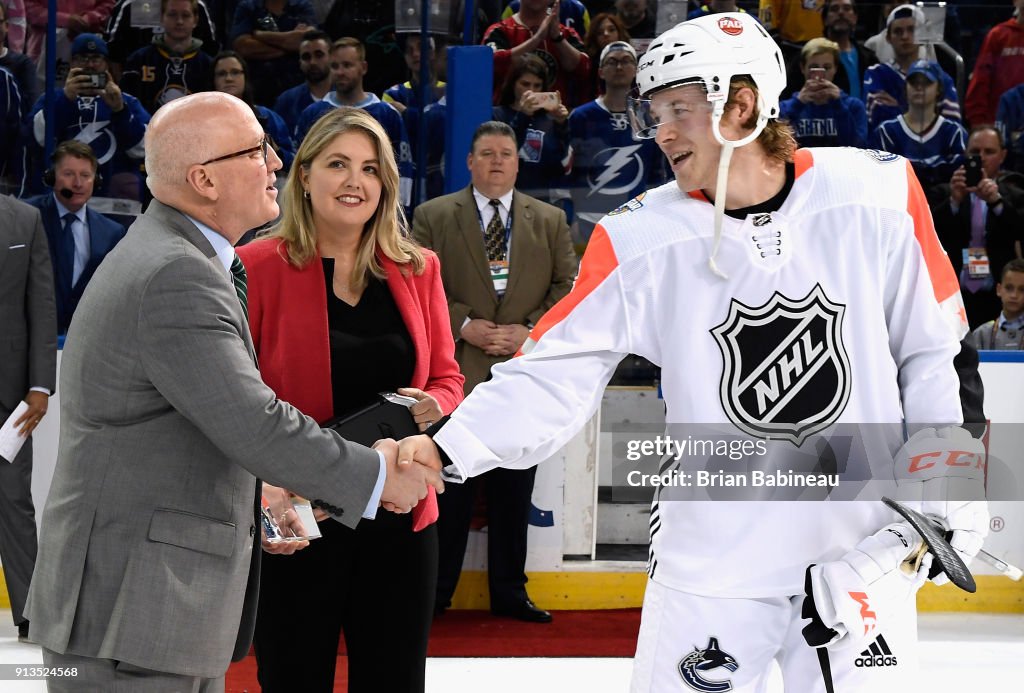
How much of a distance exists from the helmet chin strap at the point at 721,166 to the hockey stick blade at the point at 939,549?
0.50 metres

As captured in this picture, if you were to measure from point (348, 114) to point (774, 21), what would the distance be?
4718mm

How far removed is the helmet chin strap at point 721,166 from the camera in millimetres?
2170

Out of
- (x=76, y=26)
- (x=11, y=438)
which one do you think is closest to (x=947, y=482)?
(x=11, y=438)

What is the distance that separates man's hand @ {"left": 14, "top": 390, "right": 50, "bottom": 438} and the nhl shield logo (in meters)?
3.18

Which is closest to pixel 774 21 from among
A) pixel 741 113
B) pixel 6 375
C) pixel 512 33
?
pixel 512 33

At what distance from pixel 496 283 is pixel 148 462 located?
320cm

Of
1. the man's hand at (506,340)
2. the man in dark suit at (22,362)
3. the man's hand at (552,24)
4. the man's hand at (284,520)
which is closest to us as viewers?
the man's hand at (284,520)

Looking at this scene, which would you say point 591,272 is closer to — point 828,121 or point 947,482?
point 947,482

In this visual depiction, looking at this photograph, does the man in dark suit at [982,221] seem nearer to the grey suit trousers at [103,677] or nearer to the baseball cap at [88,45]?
the baseball cap at [88,45]

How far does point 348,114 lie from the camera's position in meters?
2.94

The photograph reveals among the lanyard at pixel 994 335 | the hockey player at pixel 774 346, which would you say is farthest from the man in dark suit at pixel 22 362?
the lanyard at pixel 994 335

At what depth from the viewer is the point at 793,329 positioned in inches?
84.7

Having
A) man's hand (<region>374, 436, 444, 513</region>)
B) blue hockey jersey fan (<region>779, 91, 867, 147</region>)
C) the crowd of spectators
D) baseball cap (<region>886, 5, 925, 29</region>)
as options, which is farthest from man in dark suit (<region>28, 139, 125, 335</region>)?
baseball cap (<region>886, 5, 925, 29</region>)

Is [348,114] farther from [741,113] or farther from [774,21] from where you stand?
[774,21]
